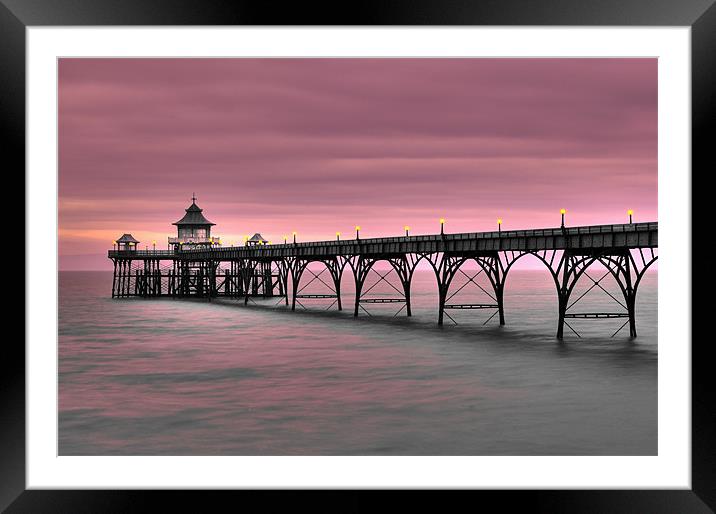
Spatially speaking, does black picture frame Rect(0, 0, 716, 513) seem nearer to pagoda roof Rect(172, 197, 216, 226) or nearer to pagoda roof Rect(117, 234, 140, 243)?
pagoda roof Rect(117, 234, 140, 243)

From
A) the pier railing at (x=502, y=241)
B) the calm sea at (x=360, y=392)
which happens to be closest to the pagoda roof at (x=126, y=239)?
the pier railing at (x=502, y=241)

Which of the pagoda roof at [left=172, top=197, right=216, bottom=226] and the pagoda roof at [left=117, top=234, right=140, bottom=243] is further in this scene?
the pagoda roof at [left=172, top=197, right=216, bottom=226]

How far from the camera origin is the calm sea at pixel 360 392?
64.5ft

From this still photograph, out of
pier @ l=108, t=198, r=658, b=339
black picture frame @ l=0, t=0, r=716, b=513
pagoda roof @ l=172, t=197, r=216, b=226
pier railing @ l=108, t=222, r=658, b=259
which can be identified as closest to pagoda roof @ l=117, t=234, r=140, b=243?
pier @ l=108, t=198, r=658, b=339

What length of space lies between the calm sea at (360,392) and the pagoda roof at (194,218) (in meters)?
70.0

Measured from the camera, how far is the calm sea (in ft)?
64.5

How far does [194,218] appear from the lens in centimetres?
12281

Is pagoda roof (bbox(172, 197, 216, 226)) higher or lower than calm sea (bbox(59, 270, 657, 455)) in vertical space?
higher

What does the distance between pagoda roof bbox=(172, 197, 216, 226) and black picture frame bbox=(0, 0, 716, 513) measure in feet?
380
